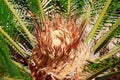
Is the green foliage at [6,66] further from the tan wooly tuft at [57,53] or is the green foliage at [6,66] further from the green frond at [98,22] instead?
the green frond at [98,22]

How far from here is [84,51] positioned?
3.50 meters

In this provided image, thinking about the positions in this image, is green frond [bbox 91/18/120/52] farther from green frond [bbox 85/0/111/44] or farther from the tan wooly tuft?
the tan wooly tuft

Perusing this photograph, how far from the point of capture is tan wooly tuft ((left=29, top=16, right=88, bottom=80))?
10.9 feet

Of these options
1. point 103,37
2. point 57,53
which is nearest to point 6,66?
point 57,53

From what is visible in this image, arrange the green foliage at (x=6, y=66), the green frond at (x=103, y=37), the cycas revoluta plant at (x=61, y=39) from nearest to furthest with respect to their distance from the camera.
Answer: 1. the green foliage at (x=6, y=66)
2. the cycas revoluta plant at (x=61, y=39)
3. the green frond at (x=103, y=37)

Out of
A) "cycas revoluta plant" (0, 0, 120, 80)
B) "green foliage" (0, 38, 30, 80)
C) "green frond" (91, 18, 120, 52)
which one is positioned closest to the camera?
"green foliage" (0, 38, 30, 80)

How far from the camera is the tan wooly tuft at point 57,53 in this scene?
10.9 ft

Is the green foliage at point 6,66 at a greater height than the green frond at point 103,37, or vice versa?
the green foliage at point 6,66

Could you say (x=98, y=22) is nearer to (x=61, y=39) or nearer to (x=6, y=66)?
(x=61, y=39)

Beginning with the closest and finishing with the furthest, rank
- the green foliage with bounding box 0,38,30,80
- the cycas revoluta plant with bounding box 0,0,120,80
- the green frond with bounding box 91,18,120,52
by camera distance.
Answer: the green foliage with bounding box 0,38,30,80 → the cycas revoluta plant with bounding box 0,0,120,80 → the green frond with bounding box 91,18,120,52

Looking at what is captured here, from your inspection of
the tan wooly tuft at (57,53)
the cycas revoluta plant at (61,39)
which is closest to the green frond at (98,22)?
the cycas revoluta plant at (61,39)

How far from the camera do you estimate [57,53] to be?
333 cm

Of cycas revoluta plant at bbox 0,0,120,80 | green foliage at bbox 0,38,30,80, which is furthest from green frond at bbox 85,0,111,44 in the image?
green foliage at bbox 0,38,30,80

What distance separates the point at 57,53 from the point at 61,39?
140 mm
